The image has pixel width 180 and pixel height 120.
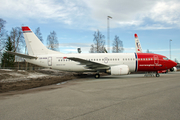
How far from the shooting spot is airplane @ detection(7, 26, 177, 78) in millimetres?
15668

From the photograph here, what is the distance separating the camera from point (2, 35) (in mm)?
28297

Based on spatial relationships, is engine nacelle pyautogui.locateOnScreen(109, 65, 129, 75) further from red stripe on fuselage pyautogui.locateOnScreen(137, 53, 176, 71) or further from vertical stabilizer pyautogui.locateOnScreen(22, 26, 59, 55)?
vertical stabilizer pyautogui.locateOnScreen(22, 26, 59, 55)

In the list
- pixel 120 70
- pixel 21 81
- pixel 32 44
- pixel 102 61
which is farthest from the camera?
pixel 32 44

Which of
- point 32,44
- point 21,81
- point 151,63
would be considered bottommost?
point 21,81

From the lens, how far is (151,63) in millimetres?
16031

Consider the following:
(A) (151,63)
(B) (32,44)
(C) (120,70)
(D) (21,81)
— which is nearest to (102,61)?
(C) (120,70)

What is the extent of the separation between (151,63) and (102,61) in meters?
6.24

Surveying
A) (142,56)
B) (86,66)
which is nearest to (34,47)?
(86,66)

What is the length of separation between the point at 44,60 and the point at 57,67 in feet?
6.81

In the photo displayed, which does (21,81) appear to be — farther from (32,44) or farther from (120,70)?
(120,70)

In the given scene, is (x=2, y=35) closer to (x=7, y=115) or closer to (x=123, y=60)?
(x=123, y=60)

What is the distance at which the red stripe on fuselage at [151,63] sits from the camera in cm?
1605

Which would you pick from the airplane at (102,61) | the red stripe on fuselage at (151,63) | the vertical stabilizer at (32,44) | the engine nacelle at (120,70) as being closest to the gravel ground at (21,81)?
the airplane at (102,61)

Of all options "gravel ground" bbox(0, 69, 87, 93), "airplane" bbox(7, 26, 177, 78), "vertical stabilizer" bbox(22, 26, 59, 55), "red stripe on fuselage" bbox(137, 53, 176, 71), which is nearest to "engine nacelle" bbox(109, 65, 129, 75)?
"airplane" bbox(7, 26, 177, 78)
